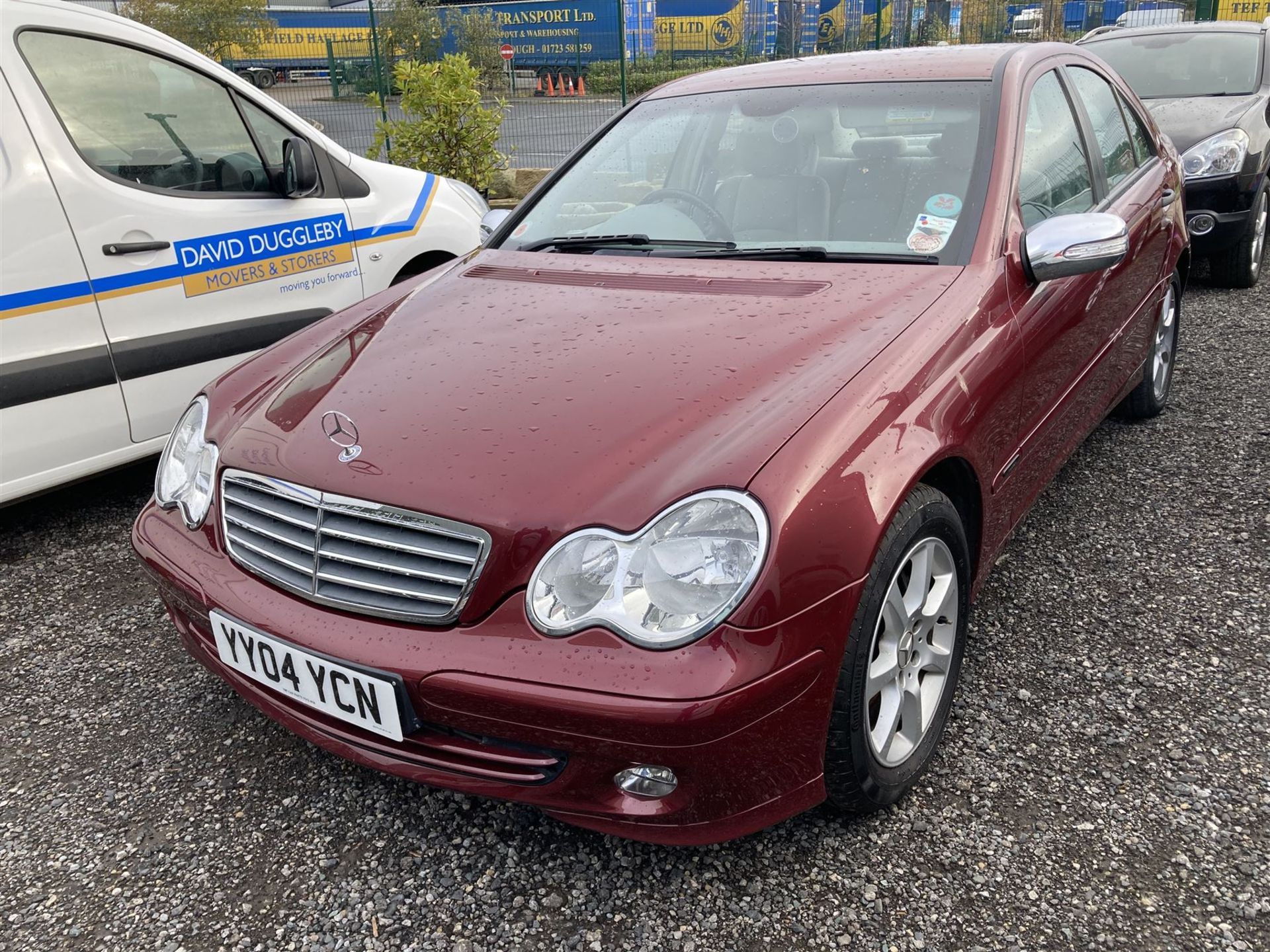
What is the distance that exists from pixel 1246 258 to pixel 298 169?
5330 millimetres

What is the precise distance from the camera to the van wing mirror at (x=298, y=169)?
3.76m

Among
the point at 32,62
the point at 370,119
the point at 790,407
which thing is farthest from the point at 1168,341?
the point at 370,119

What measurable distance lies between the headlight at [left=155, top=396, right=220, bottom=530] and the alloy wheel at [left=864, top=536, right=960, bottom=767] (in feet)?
4.68

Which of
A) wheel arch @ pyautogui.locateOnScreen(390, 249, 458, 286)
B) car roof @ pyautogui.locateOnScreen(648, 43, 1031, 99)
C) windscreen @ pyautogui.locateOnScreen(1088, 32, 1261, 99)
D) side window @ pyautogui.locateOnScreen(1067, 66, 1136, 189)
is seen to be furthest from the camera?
windscreen @ pyautogui.locateOnScreen(1088, 32, 1261, 99)

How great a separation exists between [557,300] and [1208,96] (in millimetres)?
5709

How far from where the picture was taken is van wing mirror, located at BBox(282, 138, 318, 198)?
376 cm

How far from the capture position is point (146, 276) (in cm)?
343

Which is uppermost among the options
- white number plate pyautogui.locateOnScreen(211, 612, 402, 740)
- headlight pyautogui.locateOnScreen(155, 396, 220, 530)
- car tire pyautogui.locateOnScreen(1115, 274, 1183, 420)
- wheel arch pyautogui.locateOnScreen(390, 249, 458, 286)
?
headlight pyautogui.locateOnScreen(155, 396, 220, 530)

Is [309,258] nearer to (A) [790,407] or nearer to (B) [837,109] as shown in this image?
(B) [837,109]

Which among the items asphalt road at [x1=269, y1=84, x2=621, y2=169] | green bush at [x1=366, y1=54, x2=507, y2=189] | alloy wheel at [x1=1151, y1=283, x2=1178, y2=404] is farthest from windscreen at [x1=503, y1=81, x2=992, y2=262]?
asphalt road at [x1=269, y1=84, x2=621, y2=169]

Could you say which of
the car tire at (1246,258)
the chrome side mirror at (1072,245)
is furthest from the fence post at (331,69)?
the chrome side mirror at (1072,245)

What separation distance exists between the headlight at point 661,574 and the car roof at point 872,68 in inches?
69.1

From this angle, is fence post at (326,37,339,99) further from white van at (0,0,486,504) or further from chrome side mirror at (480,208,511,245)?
chrome side mirror at (480,208,511,245)

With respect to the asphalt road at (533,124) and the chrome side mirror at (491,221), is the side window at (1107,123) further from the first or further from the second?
the asphalt road at (533,124)
